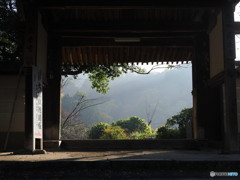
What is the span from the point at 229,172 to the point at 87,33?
18.9 feet

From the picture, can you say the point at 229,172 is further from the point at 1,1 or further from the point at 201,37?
the point at 1,1

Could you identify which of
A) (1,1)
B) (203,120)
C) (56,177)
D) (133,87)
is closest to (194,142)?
(203,120)

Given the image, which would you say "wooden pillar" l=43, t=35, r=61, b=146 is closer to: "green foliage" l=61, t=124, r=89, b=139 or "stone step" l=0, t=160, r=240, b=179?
"stone step" l=0, t=160, r=240, b=179

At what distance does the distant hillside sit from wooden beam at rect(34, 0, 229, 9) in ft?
293

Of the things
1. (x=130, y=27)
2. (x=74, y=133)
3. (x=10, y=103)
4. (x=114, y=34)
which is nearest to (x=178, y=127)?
(x=114, y=34)

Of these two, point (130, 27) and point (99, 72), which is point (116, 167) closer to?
point (130, 27)

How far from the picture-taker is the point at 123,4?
23.5 feet

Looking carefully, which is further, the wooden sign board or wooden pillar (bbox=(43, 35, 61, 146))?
wooden pillar (bbox=(43, 35, 61, 146))

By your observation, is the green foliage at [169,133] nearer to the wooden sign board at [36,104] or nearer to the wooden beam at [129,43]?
the wooden beam at [129,43]

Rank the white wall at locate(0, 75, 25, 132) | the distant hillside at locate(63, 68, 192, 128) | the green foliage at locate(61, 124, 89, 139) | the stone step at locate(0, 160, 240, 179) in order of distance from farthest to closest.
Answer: the distant hillside at locate(63, 68, 192, 128), the green foliage at locate(61, 124, 89, 139), the white wall at locate(0, 75, 25, 132), the stone step at locate(0, 160, 240, 179)

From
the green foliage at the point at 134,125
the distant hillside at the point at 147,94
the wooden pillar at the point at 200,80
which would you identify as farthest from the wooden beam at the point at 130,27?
the distant hillside at the point at 147,94

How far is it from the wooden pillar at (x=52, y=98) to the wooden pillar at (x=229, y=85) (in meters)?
4.38

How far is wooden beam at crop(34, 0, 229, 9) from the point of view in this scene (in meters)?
7.17

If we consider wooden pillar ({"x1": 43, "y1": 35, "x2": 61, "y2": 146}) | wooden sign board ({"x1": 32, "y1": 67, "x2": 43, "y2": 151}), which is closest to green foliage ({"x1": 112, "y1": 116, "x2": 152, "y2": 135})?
wooden pillar ({"x1": 43, "y1": 35, "x2": 61, "y2": 146})
